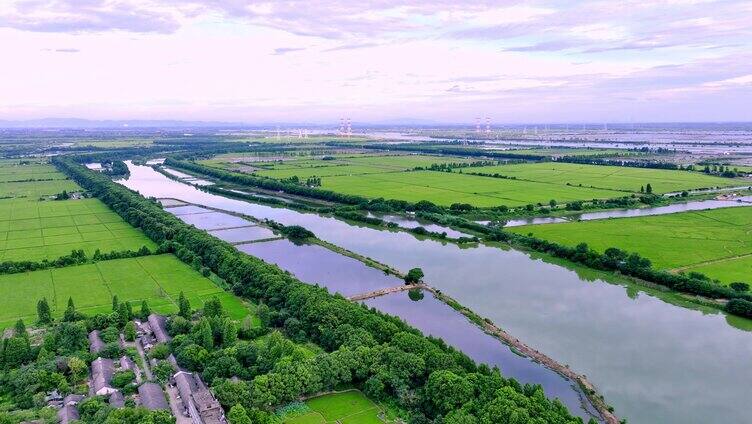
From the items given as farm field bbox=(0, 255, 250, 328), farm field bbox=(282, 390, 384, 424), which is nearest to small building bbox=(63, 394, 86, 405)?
farm field bbox=(282, 390, 384, 424)

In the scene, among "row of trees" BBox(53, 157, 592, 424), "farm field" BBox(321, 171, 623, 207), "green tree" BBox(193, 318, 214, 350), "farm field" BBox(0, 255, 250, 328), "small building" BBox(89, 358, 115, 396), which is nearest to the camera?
"row of trees" BBox(53, 157, 592, 424)

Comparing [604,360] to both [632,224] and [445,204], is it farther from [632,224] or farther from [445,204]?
[445,204]

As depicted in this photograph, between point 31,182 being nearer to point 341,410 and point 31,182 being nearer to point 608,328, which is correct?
point 341,410

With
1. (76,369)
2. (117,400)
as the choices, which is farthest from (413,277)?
(76,369)

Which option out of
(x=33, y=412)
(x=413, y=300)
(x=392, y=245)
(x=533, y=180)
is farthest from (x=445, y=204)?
(x=33, y=412)

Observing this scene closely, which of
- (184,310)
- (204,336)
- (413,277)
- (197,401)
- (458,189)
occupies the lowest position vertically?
(197,401)

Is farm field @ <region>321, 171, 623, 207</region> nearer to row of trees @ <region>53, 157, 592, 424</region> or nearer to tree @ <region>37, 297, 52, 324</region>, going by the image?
row of trees @ <region>53, 157, 592, 424</region>

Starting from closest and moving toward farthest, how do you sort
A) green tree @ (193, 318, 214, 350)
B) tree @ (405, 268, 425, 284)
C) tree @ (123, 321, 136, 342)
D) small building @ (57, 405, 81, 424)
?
small building @ (57, 405, 81, 424)
green tree @ (193, 318, 214, 350)
tree @ (123, 321, 136, 342)
tree @ (405, 268, 425, 284)

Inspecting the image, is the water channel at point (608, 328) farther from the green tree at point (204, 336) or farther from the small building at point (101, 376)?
the small building at point (101, 376)
